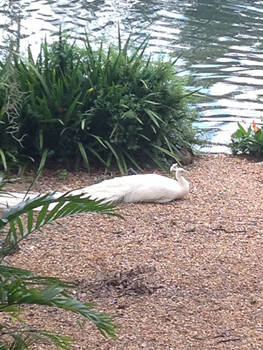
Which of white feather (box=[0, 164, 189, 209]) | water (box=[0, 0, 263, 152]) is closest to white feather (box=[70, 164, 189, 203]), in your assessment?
white feather (box=[0, 164, 189, 209])

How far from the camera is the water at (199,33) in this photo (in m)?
10.6

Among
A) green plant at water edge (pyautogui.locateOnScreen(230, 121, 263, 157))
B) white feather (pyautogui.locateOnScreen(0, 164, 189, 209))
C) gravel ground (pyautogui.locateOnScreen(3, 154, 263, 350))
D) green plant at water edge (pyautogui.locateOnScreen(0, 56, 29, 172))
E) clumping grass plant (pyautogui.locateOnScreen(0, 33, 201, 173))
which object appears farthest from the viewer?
green plant at water edge (pyautogui.locateOnScreen(230, 121, 263, 157))

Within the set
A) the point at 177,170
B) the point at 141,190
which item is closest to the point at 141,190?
the point at 141,190

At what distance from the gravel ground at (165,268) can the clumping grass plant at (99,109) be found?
499 millimetres

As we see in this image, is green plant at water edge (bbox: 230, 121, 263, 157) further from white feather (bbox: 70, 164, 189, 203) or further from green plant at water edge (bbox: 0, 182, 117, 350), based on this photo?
green plant at water edge (bbox: 0, 182, 117, 350)

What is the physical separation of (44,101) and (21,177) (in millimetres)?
749

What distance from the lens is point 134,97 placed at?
7.55 m

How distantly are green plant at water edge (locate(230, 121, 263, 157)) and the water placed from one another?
348 millimetres

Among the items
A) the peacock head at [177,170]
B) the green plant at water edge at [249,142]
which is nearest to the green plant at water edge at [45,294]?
the peacock head at [177,170]

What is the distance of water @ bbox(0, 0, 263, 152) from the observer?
34.7 ft

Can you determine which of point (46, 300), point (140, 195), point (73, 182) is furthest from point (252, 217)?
Answer: point (46, 300)

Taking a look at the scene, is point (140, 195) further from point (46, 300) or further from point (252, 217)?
point (46, 300)

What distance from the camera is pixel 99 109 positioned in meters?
7.41

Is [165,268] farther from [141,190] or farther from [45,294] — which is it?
[45,294]
